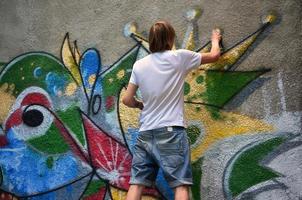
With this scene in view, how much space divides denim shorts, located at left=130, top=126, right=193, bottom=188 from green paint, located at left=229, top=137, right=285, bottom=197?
0.55m

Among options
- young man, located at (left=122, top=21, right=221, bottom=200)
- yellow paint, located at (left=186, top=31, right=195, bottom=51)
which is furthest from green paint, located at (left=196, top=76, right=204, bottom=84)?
young man, located at (left=122, top=21, right=221, bottom=200)

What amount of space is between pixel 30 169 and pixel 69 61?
106 centimetres

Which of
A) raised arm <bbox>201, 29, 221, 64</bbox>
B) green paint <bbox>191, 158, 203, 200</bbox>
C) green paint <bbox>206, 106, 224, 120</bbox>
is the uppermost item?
raised arm <bbox>201, 29, 221, 64</bbox>

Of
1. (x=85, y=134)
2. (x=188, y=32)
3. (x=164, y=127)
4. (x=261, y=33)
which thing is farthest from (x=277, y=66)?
(x=85, y=134)

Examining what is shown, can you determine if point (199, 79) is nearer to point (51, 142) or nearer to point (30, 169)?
point (51, 142)

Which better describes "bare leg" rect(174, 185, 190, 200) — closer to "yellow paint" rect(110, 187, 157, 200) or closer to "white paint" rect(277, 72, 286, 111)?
"yellow paint" rect(110, 187, 157, 200)

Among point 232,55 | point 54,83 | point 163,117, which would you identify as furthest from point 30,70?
point 232,55

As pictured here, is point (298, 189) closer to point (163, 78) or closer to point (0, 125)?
point (163, 78)

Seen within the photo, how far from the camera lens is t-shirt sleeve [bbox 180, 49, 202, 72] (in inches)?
138

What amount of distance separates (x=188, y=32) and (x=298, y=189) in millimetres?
1535

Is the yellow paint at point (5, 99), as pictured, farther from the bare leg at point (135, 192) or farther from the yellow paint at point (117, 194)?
the bare leg at point (135, 192)

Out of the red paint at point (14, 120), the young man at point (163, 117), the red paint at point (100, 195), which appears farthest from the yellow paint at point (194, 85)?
the red paint at point (14, 120)

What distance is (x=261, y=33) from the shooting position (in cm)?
381

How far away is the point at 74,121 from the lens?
14.2 feet
